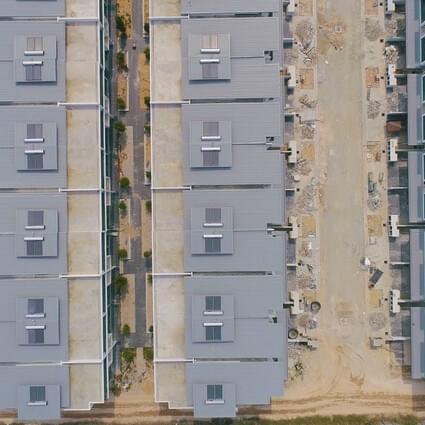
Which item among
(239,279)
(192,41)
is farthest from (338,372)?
(192,41)

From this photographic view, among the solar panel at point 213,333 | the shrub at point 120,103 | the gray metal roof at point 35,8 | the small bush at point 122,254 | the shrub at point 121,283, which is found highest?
the gray metal roof at point 35,8

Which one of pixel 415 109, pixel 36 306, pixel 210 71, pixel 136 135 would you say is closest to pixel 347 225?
pixel 415 109

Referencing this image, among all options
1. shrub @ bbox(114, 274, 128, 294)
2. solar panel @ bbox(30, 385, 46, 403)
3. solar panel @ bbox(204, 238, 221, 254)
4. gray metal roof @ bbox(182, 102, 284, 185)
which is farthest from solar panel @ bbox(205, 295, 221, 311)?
solar panel @ bbox(30, 385, 46, 403)

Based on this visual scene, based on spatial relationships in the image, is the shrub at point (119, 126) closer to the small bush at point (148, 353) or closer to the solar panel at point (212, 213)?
A: the solar panel at point (212, 213)

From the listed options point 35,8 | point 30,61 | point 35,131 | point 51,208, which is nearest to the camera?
point 30,61

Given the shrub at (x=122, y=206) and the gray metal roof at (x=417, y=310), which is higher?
the shrub at (x=122, y=206)

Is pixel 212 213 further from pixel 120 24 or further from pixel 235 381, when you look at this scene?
pixel 120 24

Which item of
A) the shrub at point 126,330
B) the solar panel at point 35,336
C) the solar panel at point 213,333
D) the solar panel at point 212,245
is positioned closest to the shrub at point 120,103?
the solar panel at point 212,245
